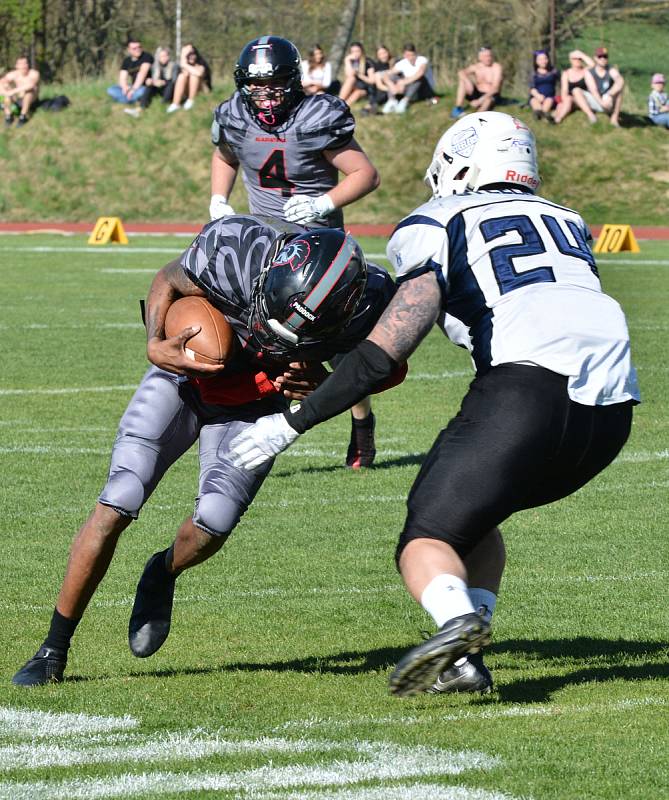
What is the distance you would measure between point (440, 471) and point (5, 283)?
45.6ft

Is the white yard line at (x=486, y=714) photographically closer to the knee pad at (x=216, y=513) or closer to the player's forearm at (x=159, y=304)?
the knee pad at (x=216, y=513)

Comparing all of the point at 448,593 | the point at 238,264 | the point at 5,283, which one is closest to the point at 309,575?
the point at 238,264

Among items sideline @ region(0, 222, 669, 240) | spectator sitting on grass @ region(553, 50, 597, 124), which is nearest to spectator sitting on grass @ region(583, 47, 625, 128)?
spectator sitting on grass @ region(553, 50, 597, 124)

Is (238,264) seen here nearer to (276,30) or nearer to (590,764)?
(590,764)

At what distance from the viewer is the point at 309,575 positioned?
5.73m

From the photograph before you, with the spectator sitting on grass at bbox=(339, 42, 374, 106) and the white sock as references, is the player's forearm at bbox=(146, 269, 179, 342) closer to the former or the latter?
the white sock

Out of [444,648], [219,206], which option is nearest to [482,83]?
[219,206]

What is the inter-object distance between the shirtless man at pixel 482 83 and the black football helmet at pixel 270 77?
18.2 m

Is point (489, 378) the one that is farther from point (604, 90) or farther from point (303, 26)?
point (303, 26)

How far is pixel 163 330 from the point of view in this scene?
4.57 meters

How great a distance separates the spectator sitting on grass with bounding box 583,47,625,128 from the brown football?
23008mm

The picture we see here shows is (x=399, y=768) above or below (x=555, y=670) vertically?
above

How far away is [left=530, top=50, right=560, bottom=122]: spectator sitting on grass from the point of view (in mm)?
25633

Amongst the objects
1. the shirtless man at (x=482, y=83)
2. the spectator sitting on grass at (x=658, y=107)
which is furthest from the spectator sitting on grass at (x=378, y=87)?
the spectator sitting on grass at (x=658, y=107)
